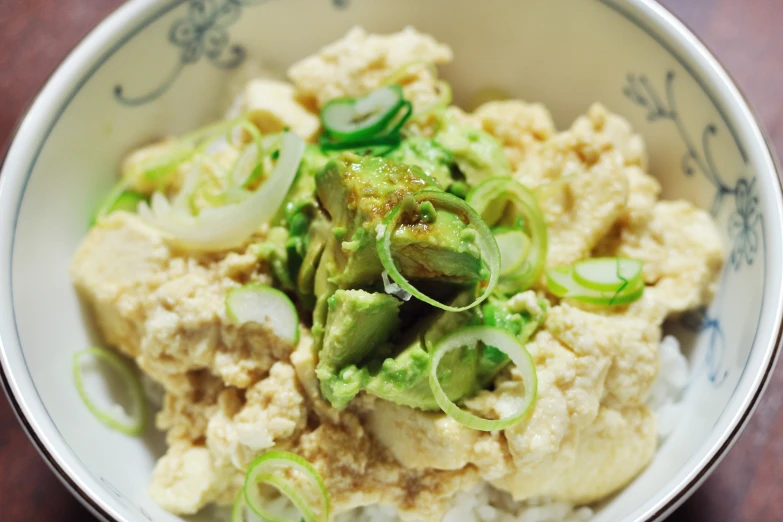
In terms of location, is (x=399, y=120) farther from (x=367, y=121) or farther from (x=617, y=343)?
(x=617, y=343)

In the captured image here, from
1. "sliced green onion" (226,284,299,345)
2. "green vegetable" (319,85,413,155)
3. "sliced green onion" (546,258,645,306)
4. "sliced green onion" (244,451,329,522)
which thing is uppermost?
"green vegetable" (319,85,413,155)

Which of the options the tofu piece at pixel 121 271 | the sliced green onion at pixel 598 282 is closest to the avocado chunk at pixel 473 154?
the sliced green onion at pixel 598 282

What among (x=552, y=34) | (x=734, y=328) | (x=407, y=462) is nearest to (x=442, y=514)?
(x=407, y=462)

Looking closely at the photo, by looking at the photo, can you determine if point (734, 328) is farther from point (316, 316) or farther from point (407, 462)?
point (316, 316)

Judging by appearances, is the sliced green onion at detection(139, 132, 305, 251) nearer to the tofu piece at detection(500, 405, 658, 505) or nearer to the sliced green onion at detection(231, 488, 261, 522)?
the sliced green onion at detection(231, 488, 261, 522)

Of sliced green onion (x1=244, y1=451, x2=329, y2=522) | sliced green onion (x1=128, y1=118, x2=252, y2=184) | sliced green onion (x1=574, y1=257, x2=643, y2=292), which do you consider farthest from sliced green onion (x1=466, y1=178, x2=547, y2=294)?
sliced green onion (x1=128, y1=118, x2=252, y2=184)

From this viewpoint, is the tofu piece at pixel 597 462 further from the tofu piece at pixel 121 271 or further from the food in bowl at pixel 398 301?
the tofu piece at pixel 121 271

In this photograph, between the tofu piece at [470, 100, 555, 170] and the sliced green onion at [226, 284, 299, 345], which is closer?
the sliced green onion at [226, 284, 299, 345]
